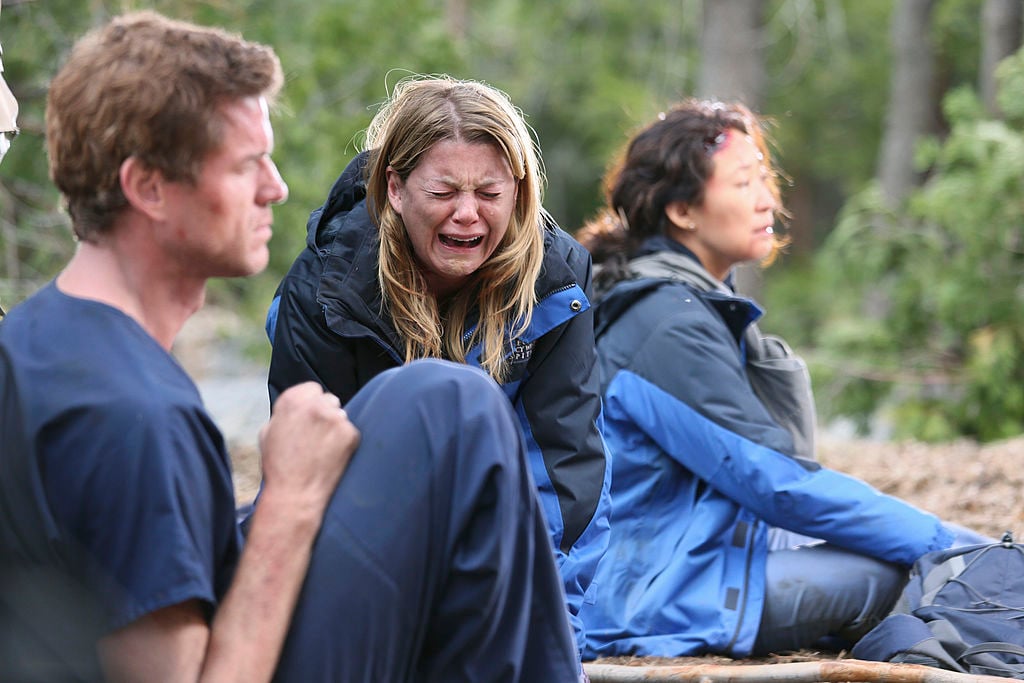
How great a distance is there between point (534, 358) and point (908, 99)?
10.1 meters

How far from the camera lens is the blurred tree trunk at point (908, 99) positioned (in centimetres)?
1183

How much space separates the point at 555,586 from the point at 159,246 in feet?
2.82

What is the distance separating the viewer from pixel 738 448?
3305 millimetres

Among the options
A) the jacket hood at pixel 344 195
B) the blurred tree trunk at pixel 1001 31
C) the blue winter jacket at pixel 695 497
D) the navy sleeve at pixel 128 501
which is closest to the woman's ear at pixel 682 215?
the blue winter jacket at pixel 695 497

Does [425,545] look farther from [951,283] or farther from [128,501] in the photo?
[951,283]

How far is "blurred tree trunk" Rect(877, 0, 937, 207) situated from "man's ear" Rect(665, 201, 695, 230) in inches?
336

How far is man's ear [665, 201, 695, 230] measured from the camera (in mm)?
3814

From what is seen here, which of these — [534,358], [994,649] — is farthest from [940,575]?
[534,358]

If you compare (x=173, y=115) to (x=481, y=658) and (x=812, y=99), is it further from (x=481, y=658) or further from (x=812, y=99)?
(x=812, y=99)

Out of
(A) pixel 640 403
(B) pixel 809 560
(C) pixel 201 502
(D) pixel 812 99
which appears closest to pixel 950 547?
(B) pixel 809 560

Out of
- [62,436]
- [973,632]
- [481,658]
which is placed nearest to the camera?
[62,436]

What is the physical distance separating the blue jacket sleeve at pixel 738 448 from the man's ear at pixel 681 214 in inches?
17.3

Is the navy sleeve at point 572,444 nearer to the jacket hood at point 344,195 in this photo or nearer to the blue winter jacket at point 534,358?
the blue winter jacket at point 534,358

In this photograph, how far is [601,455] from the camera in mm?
2879
